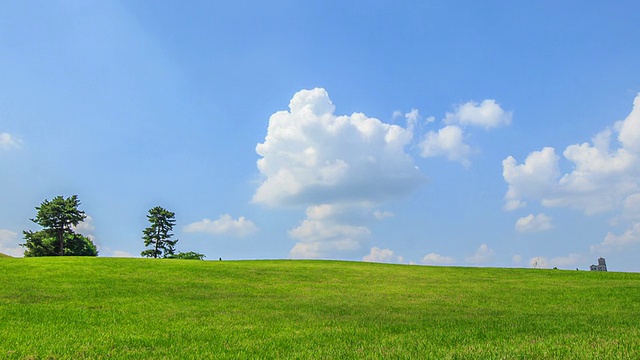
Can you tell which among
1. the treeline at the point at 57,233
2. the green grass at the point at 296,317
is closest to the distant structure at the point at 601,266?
the green grass at the point at 296,317

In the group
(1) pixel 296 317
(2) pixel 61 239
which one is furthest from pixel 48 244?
(1) pixel 296 317

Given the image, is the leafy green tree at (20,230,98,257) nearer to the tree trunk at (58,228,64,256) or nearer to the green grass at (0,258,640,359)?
the tree trunk at (58,228,64,256)

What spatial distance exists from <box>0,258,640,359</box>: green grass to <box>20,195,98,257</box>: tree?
59.6 meters

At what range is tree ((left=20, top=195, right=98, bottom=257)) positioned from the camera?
305 ft

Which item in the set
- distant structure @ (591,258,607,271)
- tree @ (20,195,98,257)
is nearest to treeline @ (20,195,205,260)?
tree @ (20,195,98,257)

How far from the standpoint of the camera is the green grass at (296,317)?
1229 centimetres

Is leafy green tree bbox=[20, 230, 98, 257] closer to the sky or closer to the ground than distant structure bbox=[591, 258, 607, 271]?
closer to the sky

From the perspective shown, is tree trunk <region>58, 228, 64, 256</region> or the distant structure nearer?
the distant structure

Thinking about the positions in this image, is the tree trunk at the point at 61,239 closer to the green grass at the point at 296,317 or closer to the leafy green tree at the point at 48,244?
the leafy green tree at the point at 48,244

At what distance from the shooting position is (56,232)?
94.8 meters

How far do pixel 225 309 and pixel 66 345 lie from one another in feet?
30.9

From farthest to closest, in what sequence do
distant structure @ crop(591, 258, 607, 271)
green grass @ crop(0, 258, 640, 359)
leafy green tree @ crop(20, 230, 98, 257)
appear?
leafy green tree @ crop(20, 230, 98, 257)
distant structure @ crop(591, 258, 607, 271)
green grass @ crop(0, 258, 640, 359)

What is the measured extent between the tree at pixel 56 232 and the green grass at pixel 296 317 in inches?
2347

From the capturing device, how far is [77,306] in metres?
22.6
